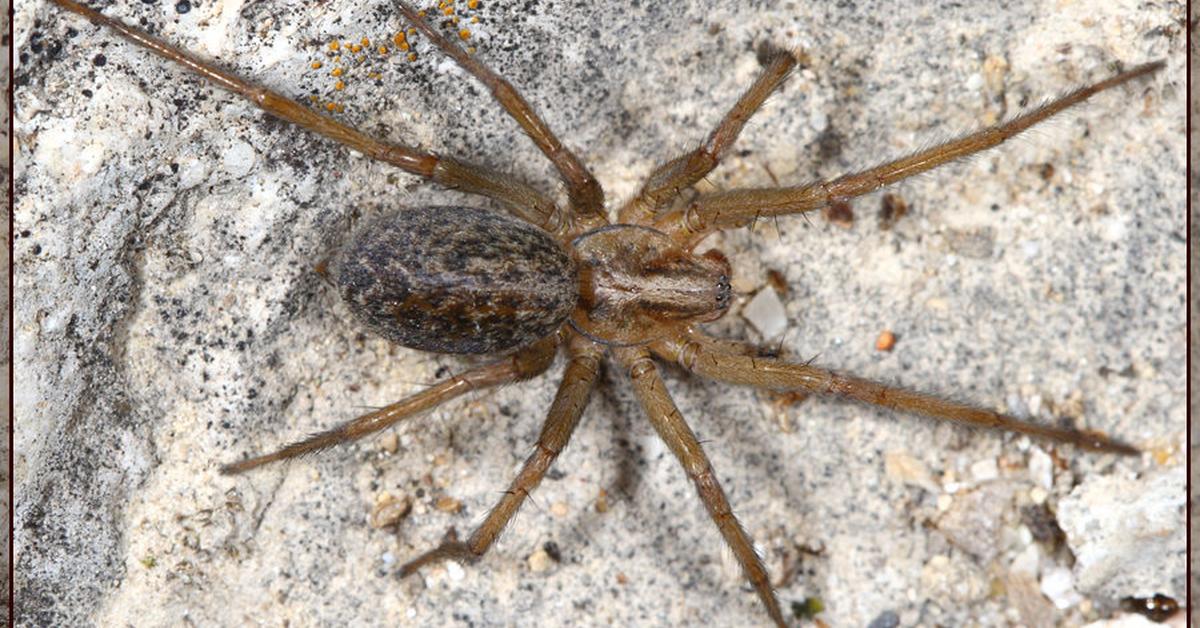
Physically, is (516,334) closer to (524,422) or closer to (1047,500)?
(524,422)

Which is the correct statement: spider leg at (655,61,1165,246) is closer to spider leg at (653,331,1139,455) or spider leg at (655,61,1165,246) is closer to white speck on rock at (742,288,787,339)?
white speck on rock at (742,288,787,339)

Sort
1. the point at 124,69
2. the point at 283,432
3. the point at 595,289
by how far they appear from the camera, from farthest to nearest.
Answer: the point at 595,289
the point at 283,432
the point at 124,69

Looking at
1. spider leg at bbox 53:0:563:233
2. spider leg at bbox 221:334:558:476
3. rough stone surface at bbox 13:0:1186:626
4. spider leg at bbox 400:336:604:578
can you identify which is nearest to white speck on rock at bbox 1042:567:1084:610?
rough stone surface at bbox 13:0:1186:626

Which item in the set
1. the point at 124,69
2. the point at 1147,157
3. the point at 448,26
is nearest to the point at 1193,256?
the point at 1147,157

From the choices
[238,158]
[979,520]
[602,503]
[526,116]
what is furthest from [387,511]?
[979,520]

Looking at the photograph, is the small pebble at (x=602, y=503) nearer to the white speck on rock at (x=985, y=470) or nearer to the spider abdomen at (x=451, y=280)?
the spider abdomen at (x=451, y=280)

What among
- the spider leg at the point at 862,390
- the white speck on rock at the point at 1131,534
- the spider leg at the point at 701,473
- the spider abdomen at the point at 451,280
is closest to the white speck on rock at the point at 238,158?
the spider abdomen at the point at 451,280
